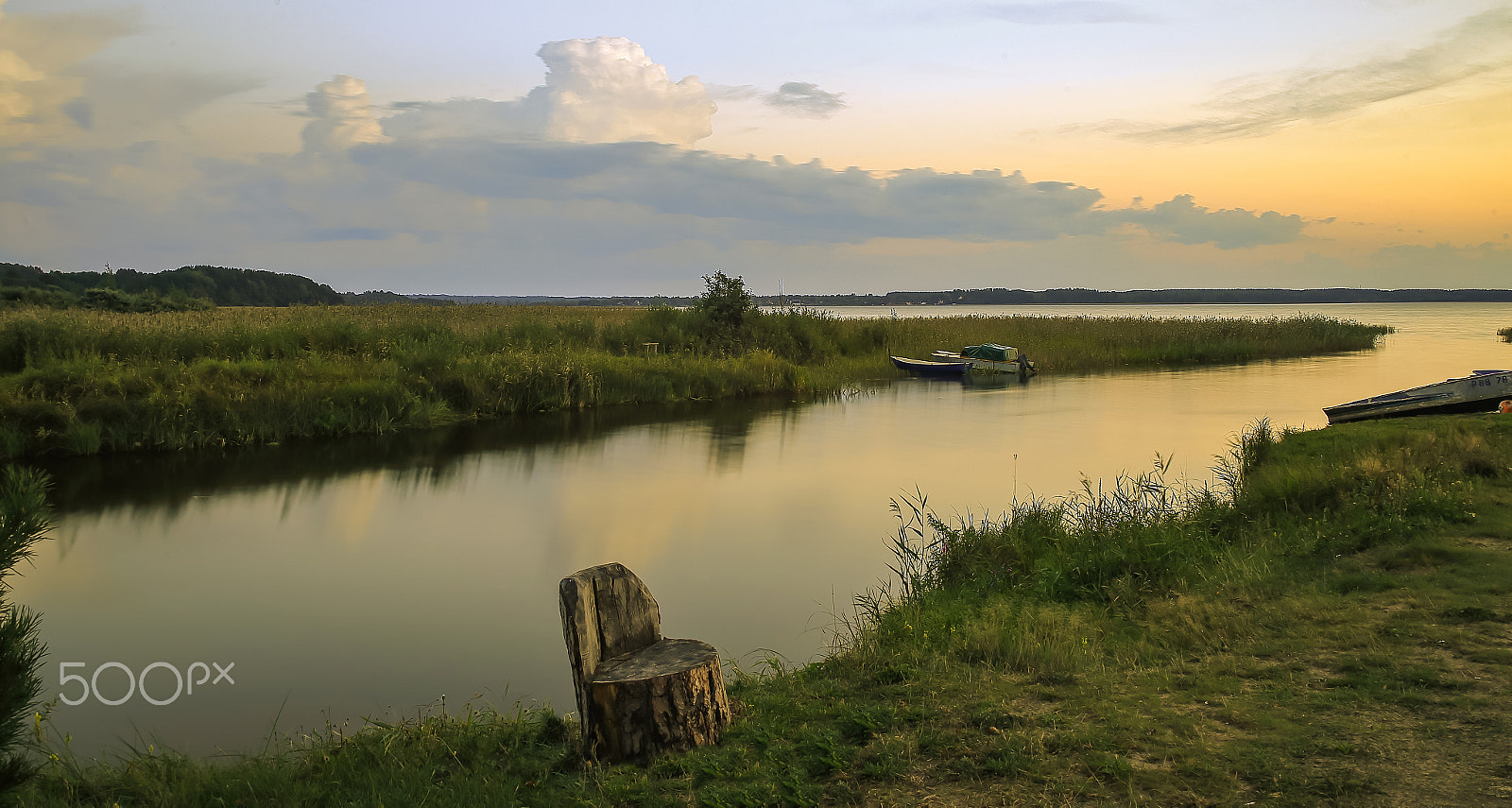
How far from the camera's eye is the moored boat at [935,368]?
1332 inches

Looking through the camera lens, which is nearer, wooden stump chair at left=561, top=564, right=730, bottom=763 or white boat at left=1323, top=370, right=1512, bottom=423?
wooden stump chair at left=561, top=564, right=730, bottom=763

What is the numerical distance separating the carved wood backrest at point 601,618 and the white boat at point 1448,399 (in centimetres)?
1515

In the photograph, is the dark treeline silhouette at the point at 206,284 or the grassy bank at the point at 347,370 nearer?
the grassy bank at the point at 347,370

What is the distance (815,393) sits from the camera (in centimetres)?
2745

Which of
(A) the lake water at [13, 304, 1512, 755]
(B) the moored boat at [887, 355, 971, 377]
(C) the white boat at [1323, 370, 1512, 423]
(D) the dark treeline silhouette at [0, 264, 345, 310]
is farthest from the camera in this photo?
(D) the dark treeline silhouette at [0, 264, 345, 310]

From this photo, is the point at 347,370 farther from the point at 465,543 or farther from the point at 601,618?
the point at 601,618

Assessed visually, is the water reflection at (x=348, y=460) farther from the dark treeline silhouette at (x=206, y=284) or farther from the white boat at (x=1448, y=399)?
the dark treeline silhouette at (x=206, y=284)

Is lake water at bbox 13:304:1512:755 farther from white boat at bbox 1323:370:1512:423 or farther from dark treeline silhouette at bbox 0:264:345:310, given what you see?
dark treeline silhouette at bbox 0:264:345:310

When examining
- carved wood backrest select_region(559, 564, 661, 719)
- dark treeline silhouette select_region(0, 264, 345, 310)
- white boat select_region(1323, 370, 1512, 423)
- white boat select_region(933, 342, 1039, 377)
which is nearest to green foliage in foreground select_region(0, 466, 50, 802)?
→ carved wood backrest select_region(559, 564, 661, 719)

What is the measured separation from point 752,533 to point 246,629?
19.5 ft

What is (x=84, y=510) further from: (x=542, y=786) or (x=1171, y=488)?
(x=1171, y=488)

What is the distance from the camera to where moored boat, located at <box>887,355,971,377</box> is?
3384 centimetres

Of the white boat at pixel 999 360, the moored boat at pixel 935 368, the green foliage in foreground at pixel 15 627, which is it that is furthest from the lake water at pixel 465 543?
the white boat at pixel 999 360

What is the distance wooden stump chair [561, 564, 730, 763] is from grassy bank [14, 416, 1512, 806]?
0.52 feet
